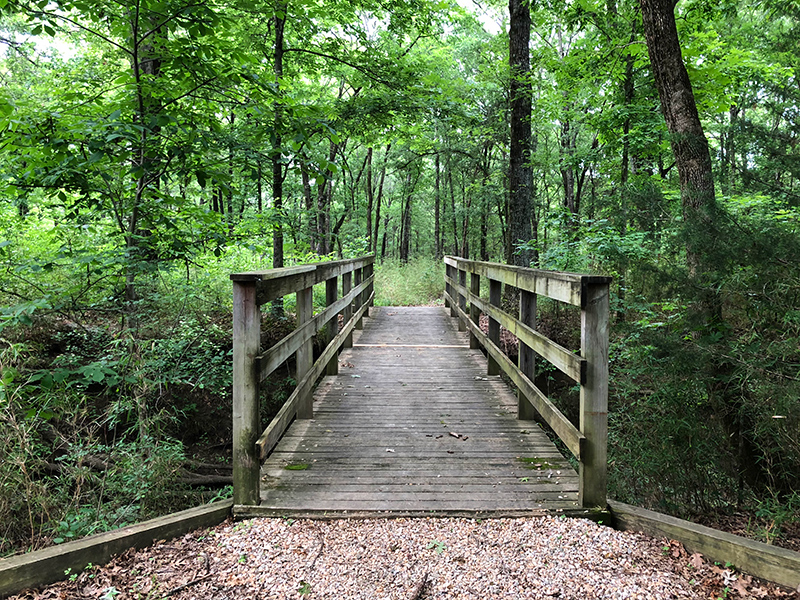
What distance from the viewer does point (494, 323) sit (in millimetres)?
5312

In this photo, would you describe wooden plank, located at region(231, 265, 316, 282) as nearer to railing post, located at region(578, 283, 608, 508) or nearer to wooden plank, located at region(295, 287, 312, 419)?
wooden plank, located at region(295, 287, 312, 419)

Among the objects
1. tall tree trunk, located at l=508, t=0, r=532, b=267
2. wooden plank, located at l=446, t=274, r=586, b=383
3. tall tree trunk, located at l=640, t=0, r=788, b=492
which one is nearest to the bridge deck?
wooden plank, located at l=446, t=274, r=586, b=383

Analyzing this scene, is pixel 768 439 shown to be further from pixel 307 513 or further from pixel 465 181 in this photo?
pixel 465 181

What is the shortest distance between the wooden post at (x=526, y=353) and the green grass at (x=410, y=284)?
34.6 ft

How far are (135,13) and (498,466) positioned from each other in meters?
4.59

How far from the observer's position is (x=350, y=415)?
4.33 metres

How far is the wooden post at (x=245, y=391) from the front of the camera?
259 centimetres

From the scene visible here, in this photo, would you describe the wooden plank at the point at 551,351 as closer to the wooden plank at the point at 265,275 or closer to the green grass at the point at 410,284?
the wooden plank at the point at 265,275

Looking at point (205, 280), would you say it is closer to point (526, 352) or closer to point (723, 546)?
point (526, 352)

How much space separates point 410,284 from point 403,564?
14.9 m

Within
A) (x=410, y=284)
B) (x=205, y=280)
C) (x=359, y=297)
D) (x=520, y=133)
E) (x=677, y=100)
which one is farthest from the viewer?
(x=410, y=284)

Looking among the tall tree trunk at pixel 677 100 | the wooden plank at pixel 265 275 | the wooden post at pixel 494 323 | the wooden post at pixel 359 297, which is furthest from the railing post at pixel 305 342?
the wooden post at pixel 359 297

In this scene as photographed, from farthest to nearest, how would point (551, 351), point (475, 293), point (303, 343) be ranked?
point (475, 293)
point (303, 343)
point (551, 351)

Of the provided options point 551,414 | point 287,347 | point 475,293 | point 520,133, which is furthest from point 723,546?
point 520,133
